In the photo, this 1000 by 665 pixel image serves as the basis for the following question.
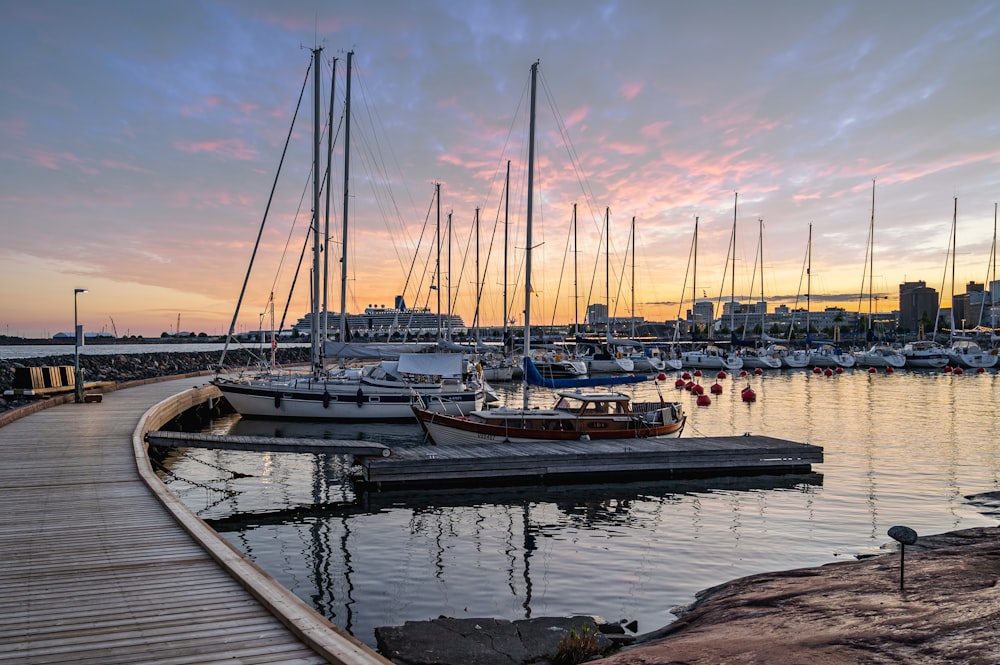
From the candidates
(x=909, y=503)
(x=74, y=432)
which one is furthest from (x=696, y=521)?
(x=74, y=432)

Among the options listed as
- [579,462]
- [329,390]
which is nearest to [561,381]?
[579,462]

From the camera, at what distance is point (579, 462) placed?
19766 millimetres

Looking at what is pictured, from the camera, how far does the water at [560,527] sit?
11.4m

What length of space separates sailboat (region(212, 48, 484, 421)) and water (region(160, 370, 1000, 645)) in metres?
6.80

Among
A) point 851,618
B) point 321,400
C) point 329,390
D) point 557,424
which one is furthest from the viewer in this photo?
point 329,390

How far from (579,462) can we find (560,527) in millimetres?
4367

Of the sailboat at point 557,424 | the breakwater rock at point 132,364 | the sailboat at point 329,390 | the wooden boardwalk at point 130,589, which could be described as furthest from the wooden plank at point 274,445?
the breakwater rock at point 132,364

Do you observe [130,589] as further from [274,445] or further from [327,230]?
[327,230]

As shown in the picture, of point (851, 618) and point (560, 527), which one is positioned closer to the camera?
point (851, 618)

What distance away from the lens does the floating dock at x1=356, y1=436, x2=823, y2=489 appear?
1861 centimetres

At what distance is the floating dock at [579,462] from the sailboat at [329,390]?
12335mm

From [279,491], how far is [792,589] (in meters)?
14.1

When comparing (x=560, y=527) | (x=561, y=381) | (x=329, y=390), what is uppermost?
(x=561, y=381)

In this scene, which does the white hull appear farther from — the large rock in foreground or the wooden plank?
the large rock in foreground
